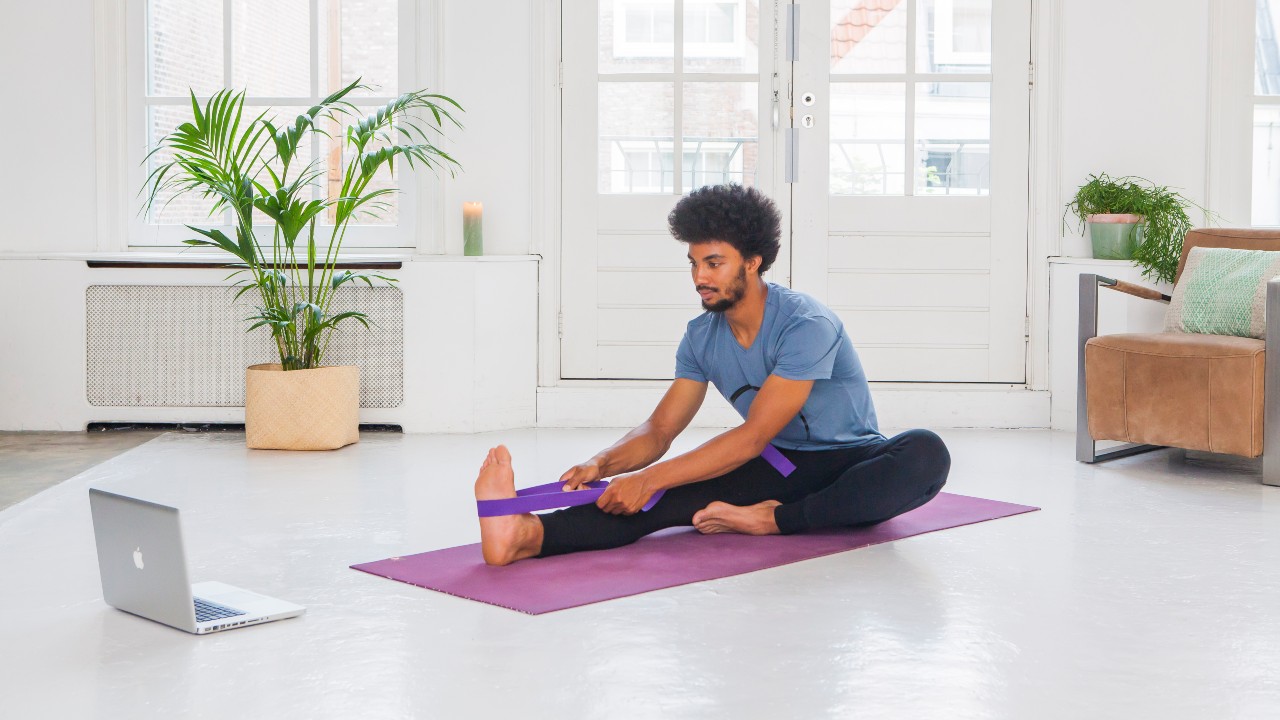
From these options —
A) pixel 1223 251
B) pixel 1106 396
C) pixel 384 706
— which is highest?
pixel 1223 251

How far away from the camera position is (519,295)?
220 inches

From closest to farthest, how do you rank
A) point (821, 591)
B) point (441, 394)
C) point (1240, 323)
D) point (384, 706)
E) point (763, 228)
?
point (384, 706) → point (821, 591) → point (763, 228) → point (1240, 323) → point (441, 394)

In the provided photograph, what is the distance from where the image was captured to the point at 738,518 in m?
3.42

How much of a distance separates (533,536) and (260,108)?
10.7ft

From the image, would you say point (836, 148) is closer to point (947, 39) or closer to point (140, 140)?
point (947, 39)

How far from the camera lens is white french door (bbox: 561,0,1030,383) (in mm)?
5625

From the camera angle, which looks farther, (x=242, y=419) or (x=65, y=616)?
(x=242, y=419)

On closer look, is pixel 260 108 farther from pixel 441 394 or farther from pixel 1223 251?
pixel 1223 251

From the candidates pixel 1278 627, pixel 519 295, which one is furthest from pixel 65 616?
pixel 519 295

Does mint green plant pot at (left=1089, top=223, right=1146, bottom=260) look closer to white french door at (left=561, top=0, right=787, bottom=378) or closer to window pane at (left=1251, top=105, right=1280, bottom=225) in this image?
window pane at (left=1251, top=105, right=1280, bottom=225)

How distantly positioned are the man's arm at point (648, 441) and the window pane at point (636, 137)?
7.78 ft

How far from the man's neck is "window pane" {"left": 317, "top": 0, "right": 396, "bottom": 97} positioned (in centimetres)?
279

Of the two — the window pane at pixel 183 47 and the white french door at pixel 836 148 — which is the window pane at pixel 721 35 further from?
the window pane at pixel 183 47

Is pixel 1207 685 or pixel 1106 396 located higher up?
pixel 1106 396
